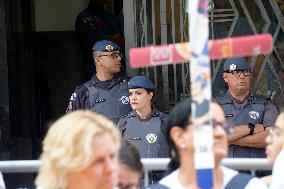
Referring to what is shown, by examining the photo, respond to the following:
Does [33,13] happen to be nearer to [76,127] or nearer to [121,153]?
[121,153]

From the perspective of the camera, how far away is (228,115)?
659cm

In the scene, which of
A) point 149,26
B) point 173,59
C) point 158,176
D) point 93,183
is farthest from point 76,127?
point 149,26

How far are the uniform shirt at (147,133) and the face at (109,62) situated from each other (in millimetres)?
545

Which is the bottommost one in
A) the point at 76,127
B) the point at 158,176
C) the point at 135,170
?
the point at 158,176

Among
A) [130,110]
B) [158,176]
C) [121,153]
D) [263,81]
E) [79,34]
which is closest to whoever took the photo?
[121,153]

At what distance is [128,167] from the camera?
3879 millimetres

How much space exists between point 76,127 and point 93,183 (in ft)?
0.74

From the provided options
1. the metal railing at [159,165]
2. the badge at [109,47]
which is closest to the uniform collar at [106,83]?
the badge at [109,47]

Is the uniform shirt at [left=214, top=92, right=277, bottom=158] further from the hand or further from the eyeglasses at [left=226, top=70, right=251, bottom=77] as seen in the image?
the eyeglasses at [left=226, top=70, right=251, bottom=77]

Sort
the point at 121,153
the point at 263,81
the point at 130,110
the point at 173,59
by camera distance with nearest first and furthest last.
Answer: the point at 173,59, the point at 121,153, the point at 130,110, the point at 263,81

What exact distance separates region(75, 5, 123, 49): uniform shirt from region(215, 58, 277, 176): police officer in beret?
189 cm

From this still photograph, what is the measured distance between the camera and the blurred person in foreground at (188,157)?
11.8 ft

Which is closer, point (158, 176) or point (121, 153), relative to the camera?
point (121, 153)

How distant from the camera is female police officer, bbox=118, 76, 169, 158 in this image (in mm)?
6426
